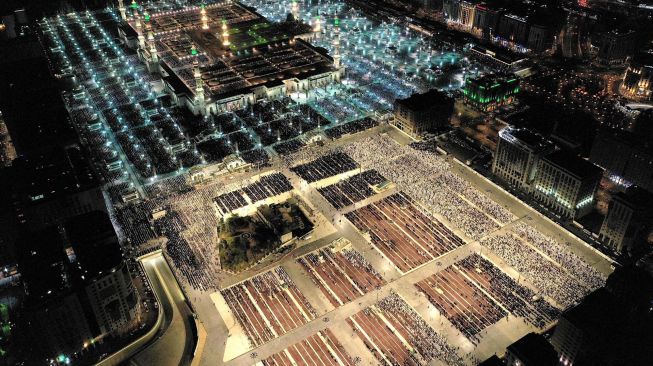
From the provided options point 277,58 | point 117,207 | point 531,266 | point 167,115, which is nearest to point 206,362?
point 117,207

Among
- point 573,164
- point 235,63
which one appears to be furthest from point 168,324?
point 235,63

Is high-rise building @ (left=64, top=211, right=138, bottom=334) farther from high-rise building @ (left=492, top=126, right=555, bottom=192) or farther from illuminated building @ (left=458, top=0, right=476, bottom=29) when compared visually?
illuminated building @ (left=458, top=0, right=476, bottom=29)

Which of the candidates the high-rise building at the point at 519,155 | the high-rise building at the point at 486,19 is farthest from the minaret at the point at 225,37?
the high-rise building at the point at 519,155

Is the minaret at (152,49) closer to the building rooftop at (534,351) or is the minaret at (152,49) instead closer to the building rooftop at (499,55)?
the building rooftop at (499,55)

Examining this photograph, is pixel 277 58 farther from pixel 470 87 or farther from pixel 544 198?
pixel 544 198

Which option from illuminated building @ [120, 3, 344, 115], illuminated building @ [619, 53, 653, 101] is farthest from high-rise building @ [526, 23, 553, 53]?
illuminated building @ [120, 3, 344, 115]
